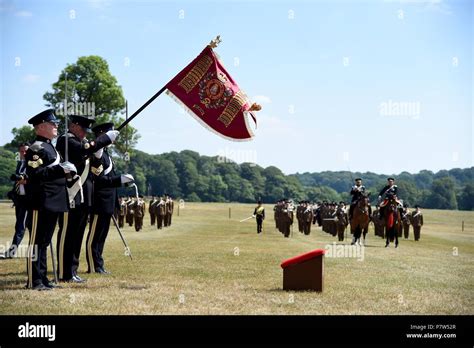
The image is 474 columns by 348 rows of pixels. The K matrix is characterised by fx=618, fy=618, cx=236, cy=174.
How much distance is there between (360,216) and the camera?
22.9 metres

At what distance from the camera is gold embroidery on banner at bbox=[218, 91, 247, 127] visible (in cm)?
1050

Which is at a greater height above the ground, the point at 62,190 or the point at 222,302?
the point at 62,190

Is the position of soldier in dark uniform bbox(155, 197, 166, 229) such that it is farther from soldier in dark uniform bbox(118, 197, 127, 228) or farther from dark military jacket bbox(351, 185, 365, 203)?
dark military jacket bbox(351, 185, 365, 203)

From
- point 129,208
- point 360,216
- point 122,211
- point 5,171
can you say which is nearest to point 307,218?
point 129,208

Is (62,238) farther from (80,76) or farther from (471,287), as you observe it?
(80,76)

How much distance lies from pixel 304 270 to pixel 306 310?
1699 mm

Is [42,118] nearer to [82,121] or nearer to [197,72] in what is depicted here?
[82,121]

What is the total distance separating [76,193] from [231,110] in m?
2.91

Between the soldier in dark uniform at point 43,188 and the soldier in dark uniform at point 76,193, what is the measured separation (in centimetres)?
66

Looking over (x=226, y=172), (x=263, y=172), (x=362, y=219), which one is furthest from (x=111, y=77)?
(x=226, y=172)

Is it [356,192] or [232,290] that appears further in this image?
[356,192]

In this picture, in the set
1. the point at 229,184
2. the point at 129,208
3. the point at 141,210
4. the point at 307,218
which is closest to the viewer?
the point at 141,210

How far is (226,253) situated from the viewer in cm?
1755
